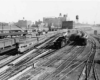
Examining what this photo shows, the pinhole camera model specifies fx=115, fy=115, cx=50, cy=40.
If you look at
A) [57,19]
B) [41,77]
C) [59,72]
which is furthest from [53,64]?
[57,19]

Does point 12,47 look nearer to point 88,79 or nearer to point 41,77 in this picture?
point 41,77

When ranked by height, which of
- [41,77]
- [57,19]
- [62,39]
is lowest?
[41,77]

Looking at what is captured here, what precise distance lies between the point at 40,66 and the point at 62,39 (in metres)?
12.6

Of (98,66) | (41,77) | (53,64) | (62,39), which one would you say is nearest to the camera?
(41,77)

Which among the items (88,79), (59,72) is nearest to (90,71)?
(88,79)

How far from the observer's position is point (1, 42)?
18.8m

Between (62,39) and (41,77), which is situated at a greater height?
(62,39)

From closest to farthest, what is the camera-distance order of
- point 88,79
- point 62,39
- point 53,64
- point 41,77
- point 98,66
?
1. point 88,79
2. point 41,77
3. point 98,66
4. point 53,64
5. point 62,39

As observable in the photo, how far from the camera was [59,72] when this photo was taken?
463 inches

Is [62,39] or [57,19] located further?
[57,19]

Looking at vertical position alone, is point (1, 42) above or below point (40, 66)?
above

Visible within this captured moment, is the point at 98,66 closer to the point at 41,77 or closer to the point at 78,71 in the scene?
the point at 78,71

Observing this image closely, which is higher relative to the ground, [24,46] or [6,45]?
[6,45]

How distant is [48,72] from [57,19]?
436 ft
